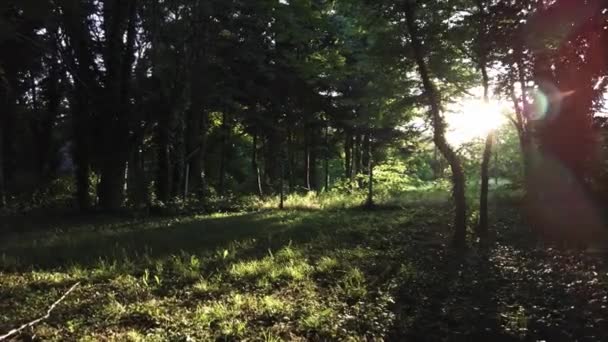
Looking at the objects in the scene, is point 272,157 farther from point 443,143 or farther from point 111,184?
point 443,143

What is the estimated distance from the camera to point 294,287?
27.3 ft

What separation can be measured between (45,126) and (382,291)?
26.2m

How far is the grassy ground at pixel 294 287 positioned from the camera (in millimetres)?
6383

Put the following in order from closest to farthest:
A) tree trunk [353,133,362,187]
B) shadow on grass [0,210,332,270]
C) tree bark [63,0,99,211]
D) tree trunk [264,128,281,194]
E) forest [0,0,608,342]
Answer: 1. forest [0,0,608,342]
2. shadow on grass [0,210,332,270]
3. tree bark [63,0,99,211]
4. tree trunk [264,128,281,194]
5. tree trunk [353,133,362,187]

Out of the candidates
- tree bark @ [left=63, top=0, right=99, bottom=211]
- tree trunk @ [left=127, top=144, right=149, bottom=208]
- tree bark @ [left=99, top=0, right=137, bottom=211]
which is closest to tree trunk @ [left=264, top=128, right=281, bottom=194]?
tree trunk @ [left=127, top=144, right=149, bottom=208]

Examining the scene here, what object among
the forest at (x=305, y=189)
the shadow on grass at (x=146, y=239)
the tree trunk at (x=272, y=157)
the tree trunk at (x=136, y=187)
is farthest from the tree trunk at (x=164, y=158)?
the tree trunk at (x=272, y=157)

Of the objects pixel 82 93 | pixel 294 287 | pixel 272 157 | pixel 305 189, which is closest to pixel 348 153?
pixel 272 157

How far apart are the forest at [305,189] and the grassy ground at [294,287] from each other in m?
0.05

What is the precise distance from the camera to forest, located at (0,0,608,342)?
7.03 metres

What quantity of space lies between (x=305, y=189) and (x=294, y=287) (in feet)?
66.8

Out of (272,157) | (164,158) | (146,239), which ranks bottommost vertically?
(146,239)

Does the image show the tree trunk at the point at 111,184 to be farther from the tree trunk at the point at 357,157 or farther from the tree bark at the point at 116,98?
the tree trunk at the point at 357,157

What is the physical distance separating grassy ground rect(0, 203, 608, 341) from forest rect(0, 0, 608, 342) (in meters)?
0.05

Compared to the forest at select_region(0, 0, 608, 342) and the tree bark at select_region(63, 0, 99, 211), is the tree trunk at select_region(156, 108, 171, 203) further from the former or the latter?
the tree bark at select_region(63, 0, 99, 211)
